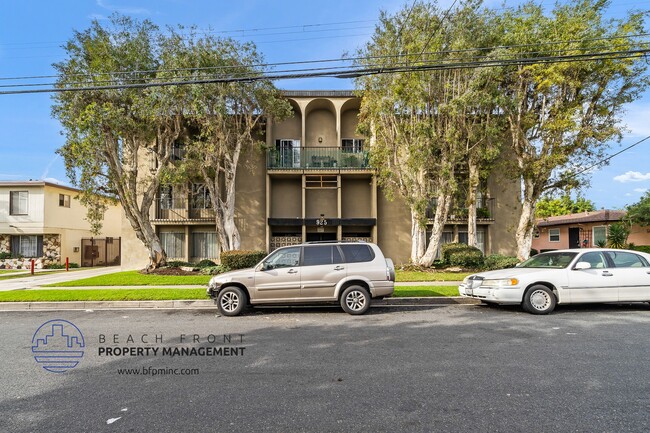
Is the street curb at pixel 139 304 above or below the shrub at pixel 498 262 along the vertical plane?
below

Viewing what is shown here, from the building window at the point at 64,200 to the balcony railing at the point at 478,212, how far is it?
2567 centimetres

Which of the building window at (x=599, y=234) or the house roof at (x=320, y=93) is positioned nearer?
the house roof at (x=320, y=93)

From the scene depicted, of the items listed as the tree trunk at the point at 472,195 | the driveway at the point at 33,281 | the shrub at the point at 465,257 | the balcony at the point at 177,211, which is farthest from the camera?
the balcony at the point at 177,211

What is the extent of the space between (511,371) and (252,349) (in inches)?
151

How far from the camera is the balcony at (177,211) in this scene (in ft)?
67.3

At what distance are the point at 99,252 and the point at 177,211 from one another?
12.5 metres

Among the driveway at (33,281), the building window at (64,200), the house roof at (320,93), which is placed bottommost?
the driveway at (33,281)

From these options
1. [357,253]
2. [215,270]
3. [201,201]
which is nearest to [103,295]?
[215,270]

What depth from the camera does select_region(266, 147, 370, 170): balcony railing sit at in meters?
20.1

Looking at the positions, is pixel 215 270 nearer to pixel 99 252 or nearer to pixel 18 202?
pixel 99 252

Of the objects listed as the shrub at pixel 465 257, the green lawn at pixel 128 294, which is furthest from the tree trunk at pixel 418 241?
the green lawn at pixel 128 294

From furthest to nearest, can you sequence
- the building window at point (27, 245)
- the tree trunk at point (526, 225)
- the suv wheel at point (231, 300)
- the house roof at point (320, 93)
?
the building window at point (27, 245), the house roof at point (320, 93), the tree trunk at point (526, 225), the suv wheel at point (231, 300)

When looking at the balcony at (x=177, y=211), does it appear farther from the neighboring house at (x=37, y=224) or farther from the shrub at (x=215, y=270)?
the neighboring house at (x=37, y=224)

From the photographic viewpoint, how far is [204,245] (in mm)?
21188
